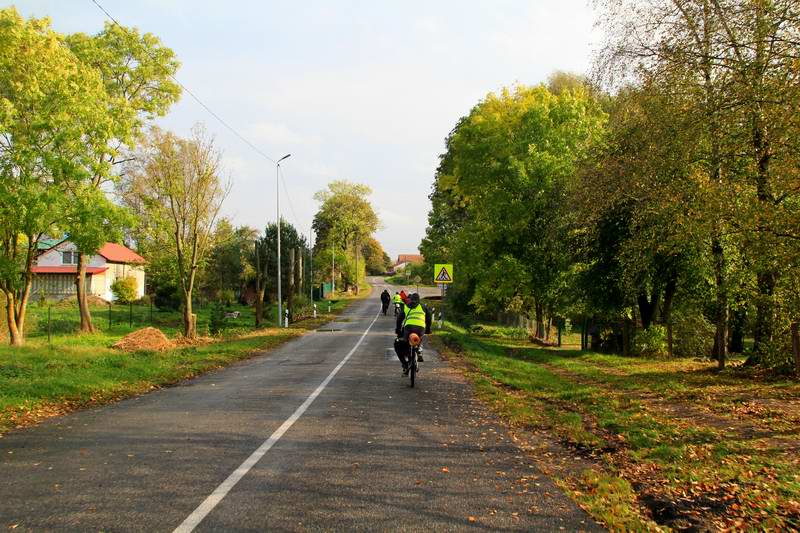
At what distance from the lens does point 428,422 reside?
30.1 ft

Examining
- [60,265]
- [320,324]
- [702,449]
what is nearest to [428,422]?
[702,449]

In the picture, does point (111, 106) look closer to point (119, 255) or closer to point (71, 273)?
point (71, 273)

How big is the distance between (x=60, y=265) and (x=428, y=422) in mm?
62445

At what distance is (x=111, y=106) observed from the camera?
23.7 metres

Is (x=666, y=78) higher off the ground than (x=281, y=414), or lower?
higher

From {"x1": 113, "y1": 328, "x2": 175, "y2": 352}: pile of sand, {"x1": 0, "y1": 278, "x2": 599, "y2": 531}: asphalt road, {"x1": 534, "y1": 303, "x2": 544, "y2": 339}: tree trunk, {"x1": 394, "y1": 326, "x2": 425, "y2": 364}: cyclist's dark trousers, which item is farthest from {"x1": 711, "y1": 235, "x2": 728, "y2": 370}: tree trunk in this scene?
{"x1": 113, "y1": 328, "x2": 175, "y2": 352}: pile of sand

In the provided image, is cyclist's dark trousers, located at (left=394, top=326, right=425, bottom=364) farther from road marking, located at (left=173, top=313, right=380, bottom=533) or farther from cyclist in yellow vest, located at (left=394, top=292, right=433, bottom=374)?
road marking, located at (left=173, top=313, right=380, bottom=533)

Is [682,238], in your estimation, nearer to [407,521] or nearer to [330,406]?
[330,406]

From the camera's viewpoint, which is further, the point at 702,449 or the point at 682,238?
the point at 682,238

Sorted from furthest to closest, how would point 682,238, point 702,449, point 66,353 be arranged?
1. point 66,353
2. point 682,238
3. point 702,449

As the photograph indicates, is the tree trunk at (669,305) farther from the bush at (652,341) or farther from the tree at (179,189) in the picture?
the tree at (179,189)

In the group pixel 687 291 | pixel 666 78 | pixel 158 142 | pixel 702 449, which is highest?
Result: pixel 158 142

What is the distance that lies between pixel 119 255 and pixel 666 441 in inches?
2766

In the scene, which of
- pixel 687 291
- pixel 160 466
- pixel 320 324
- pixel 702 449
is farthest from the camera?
pixel 320 324
